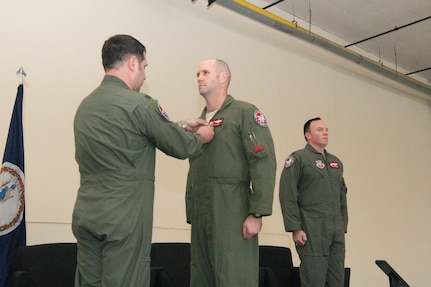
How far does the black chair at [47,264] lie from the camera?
8.39 ft

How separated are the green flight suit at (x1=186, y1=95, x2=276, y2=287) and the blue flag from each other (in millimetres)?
1185

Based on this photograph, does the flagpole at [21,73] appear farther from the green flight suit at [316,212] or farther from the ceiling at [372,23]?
the ceiling at [372,23]

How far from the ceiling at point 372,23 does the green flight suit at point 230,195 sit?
3074 millimetres

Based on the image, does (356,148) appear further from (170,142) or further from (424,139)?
(170,142)

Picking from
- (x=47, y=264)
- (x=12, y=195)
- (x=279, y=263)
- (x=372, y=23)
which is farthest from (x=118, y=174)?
(x=372, y=23)

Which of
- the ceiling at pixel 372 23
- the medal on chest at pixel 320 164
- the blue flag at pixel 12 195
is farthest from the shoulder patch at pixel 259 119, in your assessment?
the ceiling at pixel 372 23

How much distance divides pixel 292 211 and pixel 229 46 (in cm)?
209

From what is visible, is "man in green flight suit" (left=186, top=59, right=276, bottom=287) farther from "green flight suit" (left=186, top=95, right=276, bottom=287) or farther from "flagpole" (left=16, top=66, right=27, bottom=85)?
"flagpole" (left=16, top=66, right=27, bottom=85)

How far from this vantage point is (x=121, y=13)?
3.77m

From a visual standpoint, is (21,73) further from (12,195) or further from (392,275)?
(392,275)

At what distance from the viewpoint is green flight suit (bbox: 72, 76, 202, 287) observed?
1672 mm

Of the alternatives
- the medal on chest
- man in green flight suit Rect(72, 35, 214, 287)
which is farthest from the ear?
the medal on chest

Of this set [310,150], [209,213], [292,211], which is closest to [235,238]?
[209,213]

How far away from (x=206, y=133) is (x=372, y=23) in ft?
14.4
